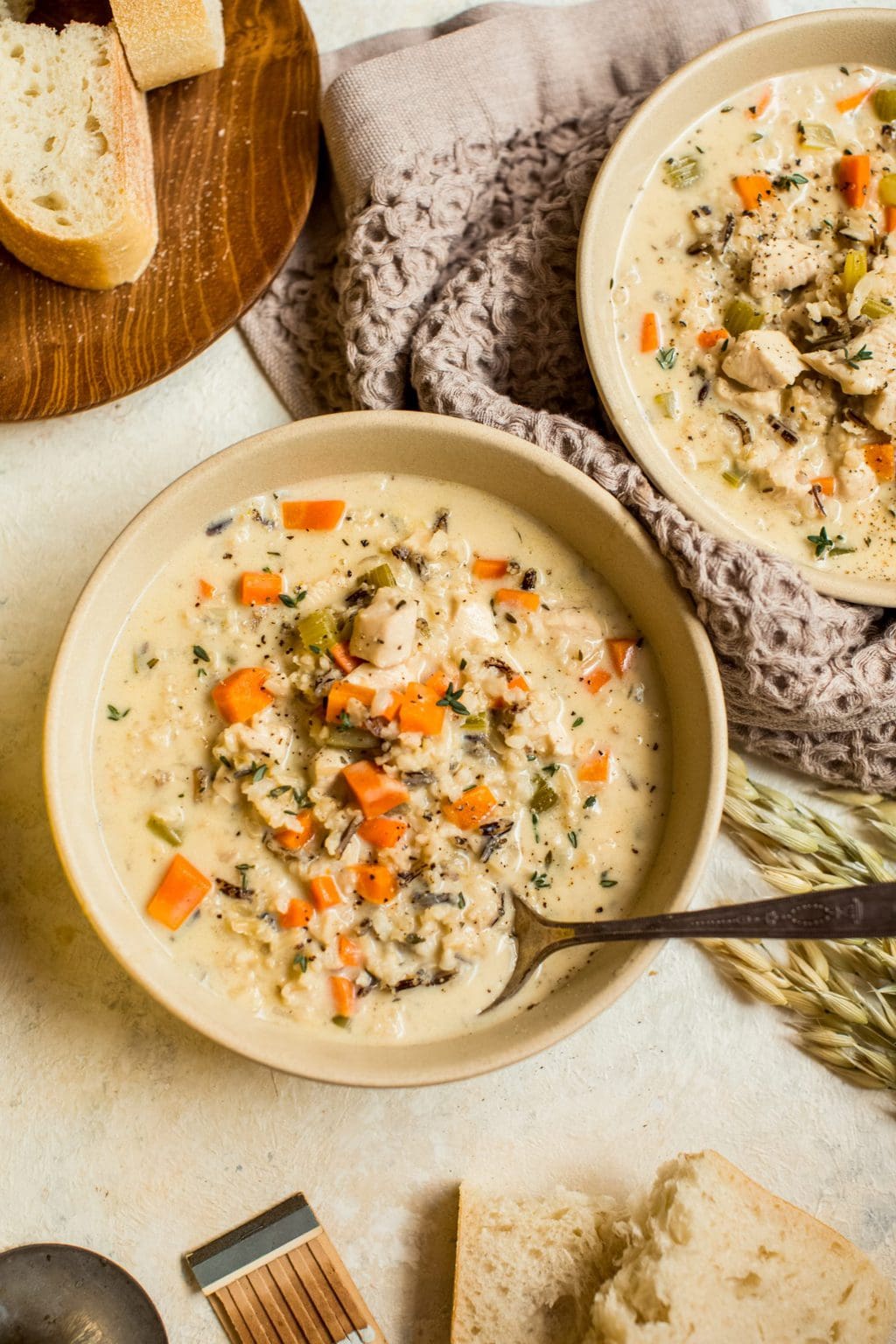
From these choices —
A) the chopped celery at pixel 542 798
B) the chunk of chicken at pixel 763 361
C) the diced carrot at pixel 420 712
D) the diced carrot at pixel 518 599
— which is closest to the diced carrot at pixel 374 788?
the diced carrot at pixel 420 712

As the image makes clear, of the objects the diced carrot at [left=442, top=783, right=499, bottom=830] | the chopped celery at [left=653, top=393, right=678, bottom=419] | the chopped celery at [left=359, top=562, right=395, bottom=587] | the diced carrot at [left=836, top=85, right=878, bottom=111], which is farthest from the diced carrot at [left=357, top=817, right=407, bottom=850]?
the diced carrot at [left=836, top=85, right=878, bottom=111]

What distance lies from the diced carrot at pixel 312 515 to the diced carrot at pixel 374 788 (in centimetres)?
67

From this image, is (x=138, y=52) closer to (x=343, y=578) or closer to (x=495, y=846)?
(x=343, y=578)

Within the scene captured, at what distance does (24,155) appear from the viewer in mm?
3479

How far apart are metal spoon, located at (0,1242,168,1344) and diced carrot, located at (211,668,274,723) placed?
1.62m

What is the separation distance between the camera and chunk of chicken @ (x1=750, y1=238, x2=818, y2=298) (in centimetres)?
326

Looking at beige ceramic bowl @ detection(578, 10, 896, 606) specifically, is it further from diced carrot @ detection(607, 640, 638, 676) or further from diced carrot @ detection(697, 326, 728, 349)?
diced carrot @ detection(607, 640, 638, 676)

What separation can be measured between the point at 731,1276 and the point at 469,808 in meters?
1.55

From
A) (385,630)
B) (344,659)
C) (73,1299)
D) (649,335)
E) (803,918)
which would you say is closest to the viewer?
(803,918)

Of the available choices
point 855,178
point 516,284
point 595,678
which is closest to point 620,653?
point 595,678

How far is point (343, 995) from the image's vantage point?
2.90 meters

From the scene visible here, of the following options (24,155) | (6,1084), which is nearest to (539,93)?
(24,155)

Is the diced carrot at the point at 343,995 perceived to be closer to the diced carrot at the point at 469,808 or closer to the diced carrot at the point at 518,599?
the diced carrot at the point at 469,808

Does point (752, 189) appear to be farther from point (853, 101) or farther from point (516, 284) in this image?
point (516, 284)
